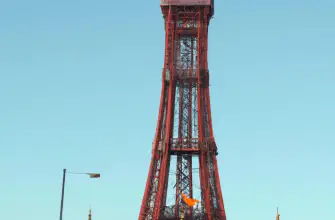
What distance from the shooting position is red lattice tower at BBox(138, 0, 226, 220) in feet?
424

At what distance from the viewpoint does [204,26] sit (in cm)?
13562

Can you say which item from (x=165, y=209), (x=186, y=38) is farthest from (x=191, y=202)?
(x=186, y=38)

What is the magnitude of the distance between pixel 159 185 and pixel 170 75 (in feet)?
55.6

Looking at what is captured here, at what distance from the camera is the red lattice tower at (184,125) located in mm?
129250

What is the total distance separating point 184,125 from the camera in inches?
5231

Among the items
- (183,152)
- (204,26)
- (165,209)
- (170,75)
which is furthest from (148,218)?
(204,26)

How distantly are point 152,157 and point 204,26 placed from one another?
22.0 meters

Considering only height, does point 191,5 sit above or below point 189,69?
above

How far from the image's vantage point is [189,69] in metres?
134

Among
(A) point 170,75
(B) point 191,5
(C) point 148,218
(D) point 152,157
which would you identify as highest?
(B) point 191,5

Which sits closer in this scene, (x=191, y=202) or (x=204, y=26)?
(x=191, y=202)

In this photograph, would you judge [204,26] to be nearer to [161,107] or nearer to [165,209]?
[161,107]

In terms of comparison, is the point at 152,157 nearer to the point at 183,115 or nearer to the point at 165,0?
the point at 183,115

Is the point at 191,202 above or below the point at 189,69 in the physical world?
below
